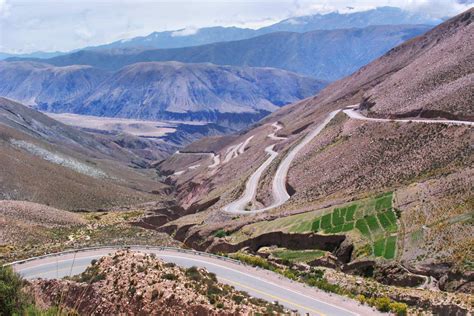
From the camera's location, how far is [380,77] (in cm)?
12950

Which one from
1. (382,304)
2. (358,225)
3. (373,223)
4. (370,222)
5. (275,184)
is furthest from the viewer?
(275,184)

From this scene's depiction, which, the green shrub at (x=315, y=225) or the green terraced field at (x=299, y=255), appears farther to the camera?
the green shrub at (x=315, y=225)

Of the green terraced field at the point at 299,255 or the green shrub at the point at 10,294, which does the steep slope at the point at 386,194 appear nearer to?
the green terraced field at the point at 299,255

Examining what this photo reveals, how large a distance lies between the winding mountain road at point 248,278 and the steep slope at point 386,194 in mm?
7486

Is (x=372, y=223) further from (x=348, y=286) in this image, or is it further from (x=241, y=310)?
(x=241, y=310)

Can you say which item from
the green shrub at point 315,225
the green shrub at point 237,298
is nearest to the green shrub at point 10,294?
the green shrub at point 237,298

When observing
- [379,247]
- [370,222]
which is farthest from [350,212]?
[379,247]

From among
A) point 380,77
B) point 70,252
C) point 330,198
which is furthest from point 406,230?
point 380,77

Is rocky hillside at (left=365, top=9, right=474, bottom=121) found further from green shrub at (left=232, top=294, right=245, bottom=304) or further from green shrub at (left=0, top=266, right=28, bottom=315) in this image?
green shrub at (left=0, top=266, right=28, bottom=315)

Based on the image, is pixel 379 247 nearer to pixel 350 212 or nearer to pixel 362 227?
pixel 362 227

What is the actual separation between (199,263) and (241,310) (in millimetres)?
10949

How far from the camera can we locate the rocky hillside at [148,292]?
20.1 metres

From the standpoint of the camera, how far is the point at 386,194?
46.6 meters

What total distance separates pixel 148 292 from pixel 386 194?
3092cm
